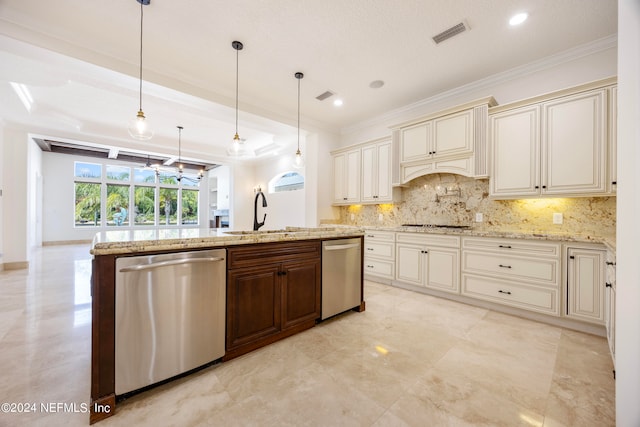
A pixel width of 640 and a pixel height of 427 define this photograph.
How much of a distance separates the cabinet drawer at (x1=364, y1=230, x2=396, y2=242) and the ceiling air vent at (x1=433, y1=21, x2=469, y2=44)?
8.36 feet

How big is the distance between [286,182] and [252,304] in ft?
18.1

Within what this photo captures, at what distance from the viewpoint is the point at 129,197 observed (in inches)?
390

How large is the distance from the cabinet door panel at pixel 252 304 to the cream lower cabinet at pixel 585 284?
2.92m

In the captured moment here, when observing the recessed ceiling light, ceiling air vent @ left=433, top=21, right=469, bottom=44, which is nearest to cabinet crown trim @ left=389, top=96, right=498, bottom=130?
the recessed ceiling light

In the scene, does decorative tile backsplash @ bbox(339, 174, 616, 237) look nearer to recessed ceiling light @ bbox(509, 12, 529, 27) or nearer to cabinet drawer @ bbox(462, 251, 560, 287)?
cabinet drawer @ bbox(462, 251, 560, 287)

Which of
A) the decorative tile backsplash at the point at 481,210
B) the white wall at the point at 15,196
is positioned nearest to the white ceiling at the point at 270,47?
the white wall at the point at 15,196

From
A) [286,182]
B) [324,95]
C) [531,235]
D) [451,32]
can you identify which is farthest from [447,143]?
[286,182]

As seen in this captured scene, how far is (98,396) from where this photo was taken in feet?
4.62

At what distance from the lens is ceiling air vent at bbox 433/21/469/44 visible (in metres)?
2.53

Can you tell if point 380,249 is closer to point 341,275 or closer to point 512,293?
point 341,275

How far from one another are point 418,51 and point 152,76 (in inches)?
132

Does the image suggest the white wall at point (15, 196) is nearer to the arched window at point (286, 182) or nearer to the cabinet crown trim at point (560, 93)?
the arched window at point (286, 182)

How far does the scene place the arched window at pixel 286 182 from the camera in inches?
269

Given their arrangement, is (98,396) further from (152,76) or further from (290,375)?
(152,76)
